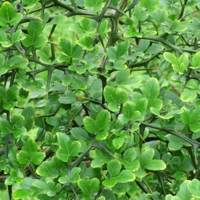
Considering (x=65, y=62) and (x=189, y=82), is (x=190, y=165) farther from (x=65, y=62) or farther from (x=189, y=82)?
(x=65, y=62)

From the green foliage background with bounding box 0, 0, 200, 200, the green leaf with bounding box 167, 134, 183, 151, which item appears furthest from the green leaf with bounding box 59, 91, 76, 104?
the green leaf with bounding box 167, 134, 183, 151

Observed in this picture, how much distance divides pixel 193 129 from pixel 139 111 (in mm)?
104

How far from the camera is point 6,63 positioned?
73 centimetres

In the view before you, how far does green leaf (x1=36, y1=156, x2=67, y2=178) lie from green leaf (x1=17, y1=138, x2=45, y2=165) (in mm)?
23

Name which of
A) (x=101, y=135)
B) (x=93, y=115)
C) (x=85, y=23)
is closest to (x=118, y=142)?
(x=101, y=135)

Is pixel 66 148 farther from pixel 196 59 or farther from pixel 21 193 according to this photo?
pixel 196 59

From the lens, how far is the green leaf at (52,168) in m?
0.70

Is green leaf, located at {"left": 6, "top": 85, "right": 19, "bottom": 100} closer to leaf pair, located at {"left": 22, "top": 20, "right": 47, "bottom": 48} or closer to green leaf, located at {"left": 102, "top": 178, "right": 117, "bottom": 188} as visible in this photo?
leaf pair, located at {"left": 22, "top": 20, "right": 47, "bottom": 48}

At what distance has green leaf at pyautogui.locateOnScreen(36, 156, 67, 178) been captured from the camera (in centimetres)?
70

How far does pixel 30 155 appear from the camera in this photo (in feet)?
2.40

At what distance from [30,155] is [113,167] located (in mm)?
164

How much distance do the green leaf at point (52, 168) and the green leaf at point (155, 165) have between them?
0.16 meters

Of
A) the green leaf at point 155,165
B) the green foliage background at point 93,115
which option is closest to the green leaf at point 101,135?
the green foliage background at point 93,115

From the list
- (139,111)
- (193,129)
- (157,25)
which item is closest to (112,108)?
(139,111)
